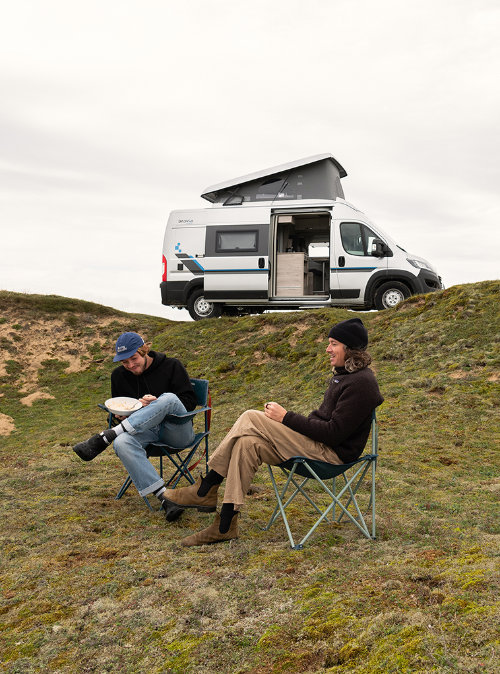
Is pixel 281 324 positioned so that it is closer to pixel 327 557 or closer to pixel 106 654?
pixel 327 557

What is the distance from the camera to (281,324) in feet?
43.4

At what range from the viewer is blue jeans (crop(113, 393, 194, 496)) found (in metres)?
4.41

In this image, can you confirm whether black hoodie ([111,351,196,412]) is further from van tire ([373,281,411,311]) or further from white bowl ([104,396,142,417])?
van tire ([373,281,411,311])

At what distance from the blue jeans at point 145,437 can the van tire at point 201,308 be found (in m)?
9.56

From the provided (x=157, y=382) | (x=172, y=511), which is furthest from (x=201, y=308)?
(x=172, y=511)

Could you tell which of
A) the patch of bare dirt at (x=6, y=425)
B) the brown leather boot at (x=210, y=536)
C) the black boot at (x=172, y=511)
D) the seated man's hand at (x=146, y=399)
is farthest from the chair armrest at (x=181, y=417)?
the patch of bare dirt at (x=6, y=425)

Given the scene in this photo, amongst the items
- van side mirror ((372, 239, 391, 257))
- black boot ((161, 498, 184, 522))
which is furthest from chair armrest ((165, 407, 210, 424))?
van side mirror ((372, 239, 391, 257))

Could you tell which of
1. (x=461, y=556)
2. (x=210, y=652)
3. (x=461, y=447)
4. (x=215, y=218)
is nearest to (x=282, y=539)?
(x=461, y=556)

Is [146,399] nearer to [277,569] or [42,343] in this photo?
[277,569]

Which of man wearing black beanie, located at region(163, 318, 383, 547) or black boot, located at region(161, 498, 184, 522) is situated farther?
black boot, located at region(161, 498, 184, 522)

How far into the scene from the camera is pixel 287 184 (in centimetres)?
1382

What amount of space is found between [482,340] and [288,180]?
20.4 ft

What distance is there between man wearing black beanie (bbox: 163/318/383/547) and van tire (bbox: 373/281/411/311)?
9276mm

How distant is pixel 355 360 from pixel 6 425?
9088 millimetres
